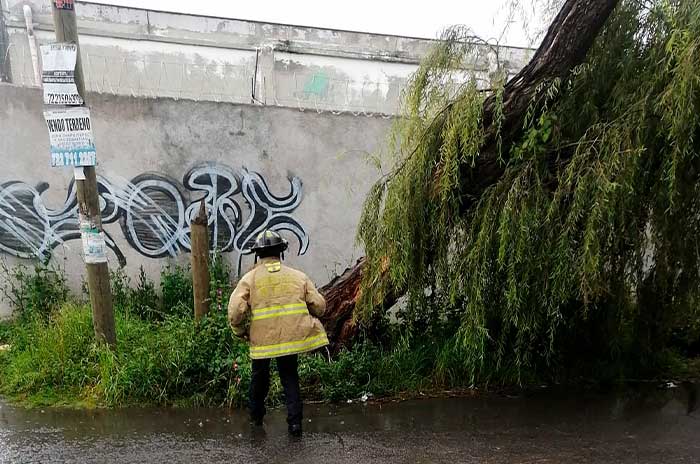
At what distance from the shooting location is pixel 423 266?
4.44 meters

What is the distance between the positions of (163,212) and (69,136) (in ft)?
6.58

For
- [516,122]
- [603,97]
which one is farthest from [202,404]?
[603,97]

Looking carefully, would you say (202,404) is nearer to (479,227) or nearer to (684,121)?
(479,227)

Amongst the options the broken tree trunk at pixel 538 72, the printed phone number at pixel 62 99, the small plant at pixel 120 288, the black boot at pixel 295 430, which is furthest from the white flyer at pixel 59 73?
the broken tree trunk at pixel 538 72

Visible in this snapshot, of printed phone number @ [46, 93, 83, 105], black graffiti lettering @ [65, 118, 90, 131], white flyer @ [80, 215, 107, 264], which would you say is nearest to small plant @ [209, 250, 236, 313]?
white flyer @ [80, 215, 107, 264]

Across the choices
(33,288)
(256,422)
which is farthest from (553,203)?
(33,288)

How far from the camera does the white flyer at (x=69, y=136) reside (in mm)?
3889

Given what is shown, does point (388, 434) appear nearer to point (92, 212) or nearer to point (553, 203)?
point (553, 203)

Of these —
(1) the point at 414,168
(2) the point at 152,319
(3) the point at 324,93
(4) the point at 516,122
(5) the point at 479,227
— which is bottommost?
(2) the point at 152,319

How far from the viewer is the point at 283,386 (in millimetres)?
3771

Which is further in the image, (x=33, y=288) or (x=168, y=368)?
(x=33, y=288)

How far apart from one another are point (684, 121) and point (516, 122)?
114cm

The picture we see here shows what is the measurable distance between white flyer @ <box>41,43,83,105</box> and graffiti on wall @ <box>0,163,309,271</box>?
1934 millimetres

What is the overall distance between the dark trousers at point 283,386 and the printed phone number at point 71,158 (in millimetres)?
2001
